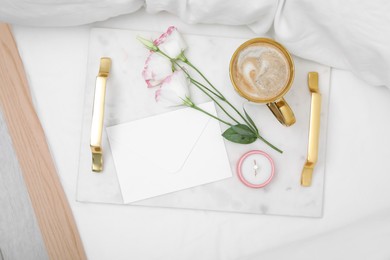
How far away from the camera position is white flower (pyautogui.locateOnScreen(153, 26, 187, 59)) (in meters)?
0.58

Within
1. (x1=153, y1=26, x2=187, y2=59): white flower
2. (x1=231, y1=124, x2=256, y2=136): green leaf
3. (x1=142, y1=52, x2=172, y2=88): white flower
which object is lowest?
(x1=231, y1=124, x2=256, y2=136): green leaf

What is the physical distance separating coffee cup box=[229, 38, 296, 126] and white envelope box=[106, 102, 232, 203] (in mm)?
58

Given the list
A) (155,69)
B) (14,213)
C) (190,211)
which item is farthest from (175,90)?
(14,213)

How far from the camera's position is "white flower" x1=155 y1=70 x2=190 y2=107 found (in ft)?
1.87

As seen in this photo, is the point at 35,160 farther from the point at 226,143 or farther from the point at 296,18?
the point at 296,18

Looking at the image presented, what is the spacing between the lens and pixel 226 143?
1.96 feet

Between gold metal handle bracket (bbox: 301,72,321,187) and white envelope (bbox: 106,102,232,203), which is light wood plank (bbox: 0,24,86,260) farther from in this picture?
gold metal handle bracket (bbox: 301,72,321,187)

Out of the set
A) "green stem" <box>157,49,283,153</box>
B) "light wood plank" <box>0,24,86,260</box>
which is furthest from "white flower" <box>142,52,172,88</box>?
"light wood plank" <box>0,24,86,260</box>

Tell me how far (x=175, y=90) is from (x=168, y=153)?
0.08 m

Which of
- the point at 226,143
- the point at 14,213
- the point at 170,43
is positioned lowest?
the point at 14,213

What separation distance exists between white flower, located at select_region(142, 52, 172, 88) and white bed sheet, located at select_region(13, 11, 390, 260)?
5 cm

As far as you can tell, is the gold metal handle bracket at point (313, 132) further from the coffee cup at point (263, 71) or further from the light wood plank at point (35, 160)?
the light wood plank at point (35, 160)

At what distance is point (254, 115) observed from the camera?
601 mm

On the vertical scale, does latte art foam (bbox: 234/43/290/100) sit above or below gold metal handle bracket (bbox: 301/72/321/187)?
above
